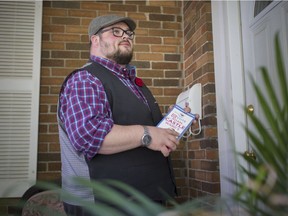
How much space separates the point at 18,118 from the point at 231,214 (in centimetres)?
243

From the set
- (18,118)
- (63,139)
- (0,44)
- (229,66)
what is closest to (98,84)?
(63,139)

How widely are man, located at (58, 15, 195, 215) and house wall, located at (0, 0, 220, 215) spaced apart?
0.89 meters

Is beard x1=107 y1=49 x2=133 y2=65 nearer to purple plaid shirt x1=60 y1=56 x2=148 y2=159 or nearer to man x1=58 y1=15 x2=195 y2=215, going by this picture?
man x1=58 y1=15 x2=195 y2=215

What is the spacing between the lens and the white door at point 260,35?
1838 mm

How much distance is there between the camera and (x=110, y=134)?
1.34 meters

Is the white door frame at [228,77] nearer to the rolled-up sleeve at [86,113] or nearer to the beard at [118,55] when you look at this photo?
the beard at [118,55]

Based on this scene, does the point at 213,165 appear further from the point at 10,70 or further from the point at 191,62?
the point at 10,70

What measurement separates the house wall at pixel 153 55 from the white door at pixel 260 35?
280 millimetres

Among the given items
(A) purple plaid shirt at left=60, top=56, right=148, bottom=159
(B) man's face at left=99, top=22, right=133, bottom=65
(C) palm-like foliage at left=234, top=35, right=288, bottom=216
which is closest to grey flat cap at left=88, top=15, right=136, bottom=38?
(B) man's face at left=99, top=22, right=133, bottom=65

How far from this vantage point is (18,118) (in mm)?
2527

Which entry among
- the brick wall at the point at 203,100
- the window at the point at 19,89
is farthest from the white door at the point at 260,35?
the window at the point at 19,89

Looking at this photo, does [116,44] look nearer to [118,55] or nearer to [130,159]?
[118,55]

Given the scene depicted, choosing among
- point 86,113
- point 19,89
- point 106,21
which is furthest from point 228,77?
point 19,89

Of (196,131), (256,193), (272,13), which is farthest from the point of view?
(196,131)
